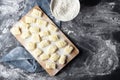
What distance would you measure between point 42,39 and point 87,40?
0.16 meters

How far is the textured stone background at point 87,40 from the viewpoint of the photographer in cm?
133

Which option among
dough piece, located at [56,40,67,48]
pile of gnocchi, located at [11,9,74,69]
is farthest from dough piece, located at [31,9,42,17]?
dough piece, located at [56,40,67,48]

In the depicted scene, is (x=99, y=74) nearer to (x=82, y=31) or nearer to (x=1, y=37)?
(x=82, y=31)

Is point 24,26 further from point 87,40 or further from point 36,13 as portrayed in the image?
point 87,40

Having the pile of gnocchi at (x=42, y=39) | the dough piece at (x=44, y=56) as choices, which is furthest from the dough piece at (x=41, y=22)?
the dough piece at (x=44, y=56)

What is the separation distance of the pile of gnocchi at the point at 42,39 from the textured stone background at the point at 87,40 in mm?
33

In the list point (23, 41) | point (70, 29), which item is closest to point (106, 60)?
point (70, 29)

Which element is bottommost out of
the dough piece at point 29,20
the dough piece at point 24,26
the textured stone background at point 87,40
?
the textured stone background at point 87,40

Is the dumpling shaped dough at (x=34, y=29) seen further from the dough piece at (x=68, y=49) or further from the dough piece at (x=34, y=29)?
the dough piece at (x=68, y=49)

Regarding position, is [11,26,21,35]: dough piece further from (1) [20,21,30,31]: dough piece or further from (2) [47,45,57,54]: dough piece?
(2) [47,45,57,54]: dough piece

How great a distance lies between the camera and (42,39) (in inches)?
52.1

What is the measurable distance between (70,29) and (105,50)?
14 cm

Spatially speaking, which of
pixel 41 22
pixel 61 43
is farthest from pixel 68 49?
pixel 41 22

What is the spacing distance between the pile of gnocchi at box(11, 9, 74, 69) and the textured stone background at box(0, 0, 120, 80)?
0.11ft
